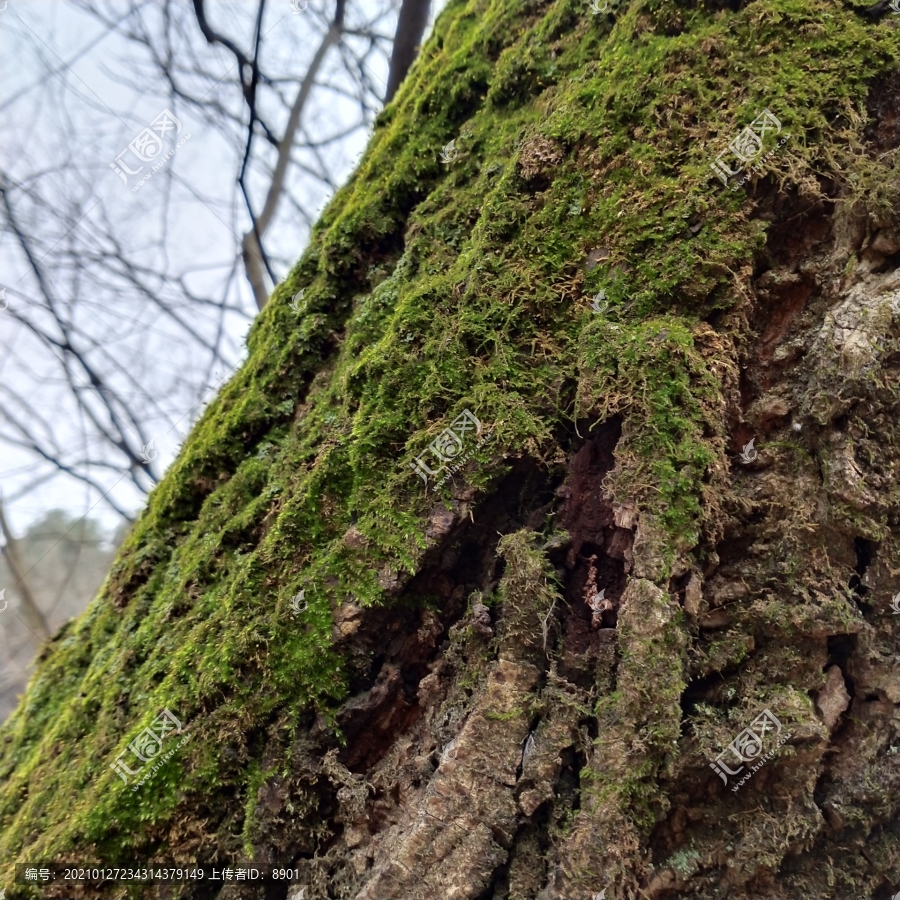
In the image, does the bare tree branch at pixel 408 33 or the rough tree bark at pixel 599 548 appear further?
the bare tree branch at pixel 408 33

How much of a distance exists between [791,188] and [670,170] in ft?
1.26

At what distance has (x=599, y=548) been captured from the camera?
182 cm

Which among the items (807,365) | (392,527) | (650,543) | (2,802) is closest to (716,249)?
(807,365)

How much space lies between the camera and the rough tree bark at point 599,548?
1624 mm

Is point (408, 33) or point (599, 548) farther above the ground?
point (408, 33)

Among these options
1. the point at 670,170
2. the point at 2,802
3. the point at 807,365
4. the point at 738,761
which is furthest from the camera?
the point at 2,802

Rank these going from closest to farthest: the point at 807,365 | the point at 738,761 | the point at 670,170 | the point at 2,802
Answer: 1. the point at 738,761
2. the point at 807,365
3. the point at 670,170
4. the point at 2,802

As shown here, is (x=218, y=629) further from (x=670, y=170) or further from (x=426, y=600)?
(x=670, y=170)

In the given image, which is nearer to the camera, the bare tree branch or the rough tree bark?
the rough tree bark

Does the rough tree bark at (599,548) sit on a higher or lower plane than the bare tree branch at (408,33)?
lower

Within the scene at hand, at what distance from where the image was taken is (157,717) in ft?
6.75

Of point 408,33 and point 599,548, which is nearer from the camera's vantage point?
point 599,548

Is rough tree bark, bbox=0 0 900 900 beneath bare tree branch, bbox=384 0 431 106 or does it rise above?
beneath

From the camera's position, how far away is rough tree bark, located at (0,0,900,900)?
5.33ft
